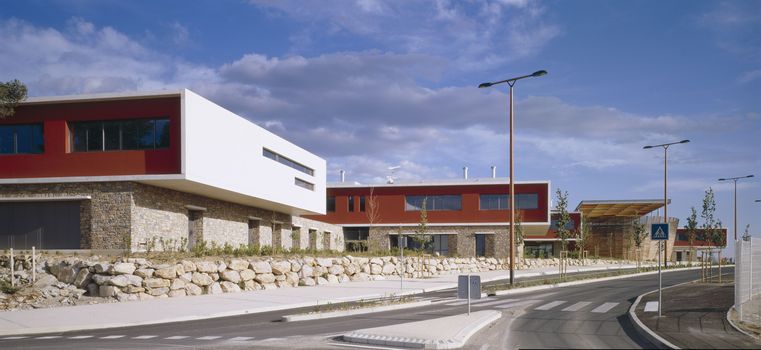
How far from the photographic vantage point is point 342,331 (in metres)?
15.4

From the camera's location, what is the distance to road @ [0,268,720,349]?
43.8 ft

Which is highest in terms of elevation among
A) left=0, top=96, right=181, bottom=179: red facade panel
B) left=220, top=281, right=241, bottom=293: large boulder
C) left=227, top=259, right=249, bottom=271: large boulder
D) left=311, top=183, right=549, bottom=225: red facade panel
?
left=0, top=96, right=181, bottom=179: red facade panel

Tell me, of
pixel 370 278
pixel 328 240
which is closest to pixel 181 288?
pixel 370 278

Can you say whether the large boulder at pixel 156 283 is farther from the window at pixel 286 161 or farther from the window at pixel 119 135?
the window at pixel 286 161

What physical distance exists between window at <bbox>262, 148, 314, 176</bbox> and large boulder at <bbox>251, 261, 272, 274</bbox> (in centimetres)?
1236

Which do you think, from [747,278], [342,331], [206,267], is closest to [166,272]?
[206,267]

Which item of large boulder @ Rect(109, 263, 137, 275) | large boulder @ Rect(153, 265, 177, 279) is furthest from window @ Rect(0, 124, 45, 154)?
large boulder @ Rect(153, 265, 177, 279)

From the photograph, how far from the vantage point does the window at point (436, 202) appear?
59688 millimetres

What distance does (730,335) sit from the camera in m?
13.9

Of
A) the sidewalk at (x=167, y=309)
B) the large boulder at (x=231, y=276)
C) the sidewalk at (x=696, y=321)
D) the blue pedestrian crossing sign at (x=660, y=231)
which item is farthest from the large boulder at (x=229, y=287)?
the blue pedestrian crossing sign at (x=660, y=231)

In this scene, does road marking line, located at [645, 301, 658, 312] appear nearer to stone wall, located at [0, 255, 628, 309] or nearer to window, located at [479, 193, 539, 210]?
stone wall, located at [0, 255, 628, 309]

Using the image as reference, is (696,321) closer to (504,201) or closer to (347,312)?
(347,312)

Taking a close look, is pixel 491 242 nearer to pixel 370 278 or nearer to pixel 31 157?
pixel 370 278

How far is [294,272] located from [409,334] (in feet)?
Result: 58.8
